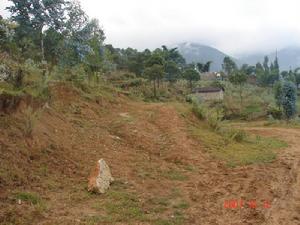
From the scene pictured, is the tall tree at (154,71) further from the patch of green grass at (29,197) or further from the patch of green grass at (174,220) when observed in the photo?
the patch of green grass at (29,197)

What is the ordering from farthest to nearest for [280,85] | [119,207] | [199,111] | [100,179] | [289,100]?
[280,85]
[289,100]
[199,111]
[100,179]
[119,207]

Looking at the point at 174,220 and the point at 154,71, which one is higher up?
the point at 154,71

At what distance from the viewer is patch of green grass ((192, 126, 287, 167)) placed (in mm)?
11781

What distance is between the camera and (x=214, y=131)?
15.6 m

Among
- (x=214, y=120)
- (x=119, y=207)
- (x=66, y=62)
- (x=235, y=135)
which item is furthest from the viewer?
(x=66, y=62)

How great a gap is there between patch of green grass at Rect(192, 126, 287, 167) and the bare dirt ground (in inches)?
14.7

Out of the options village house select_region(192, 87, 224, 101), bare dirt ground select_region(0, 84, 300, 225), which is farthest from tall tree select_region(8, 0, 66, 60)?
village house select_region(192, 87, 224, 101)

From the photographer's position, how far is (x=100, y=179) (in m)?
7.76

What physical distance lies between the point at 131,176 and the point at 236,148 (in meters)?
5.55

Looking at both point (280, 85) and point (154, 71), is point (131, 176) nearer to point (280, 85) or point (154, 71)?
point (154, 71)

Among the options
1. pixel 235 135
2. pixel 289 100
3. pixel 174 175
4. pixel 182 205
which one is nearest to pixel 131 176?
pixel 174 175

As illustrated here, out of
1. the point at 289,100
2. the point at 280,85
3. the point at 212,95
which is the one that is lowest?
the point at 289,100

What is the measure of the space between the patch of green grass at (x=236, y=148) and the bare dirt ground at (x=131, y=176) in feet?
1.22

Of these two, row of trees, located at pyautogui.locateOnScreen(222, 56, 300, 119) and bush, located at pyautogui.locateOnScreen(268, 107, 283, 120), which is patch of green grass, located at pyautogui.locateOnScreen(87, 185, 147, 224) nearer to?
row of trees, located at pyautogui.locateOnScreen(222, 56, 300, 119)
